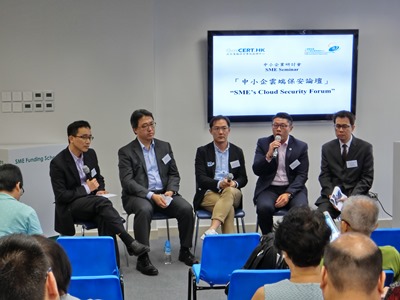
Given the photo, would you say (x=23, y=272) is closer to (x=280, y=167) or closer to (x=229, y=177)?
(x=229, y=177)

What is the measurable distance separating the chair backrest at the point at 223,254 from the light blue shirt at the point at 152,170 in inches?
81.3

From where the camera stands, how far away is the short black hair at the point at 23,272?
4.60 ft

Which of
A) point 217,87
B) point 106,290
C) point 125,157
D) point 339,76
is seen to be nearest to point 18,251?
point 106,290

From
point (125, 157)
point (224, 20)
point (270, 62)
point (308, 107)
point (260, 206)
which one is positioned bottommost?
point (260, 206)

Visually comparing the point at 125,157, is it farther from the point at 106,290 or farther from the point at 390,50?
the point at 390,50

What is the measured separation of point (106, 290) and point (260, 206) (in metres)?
3.02

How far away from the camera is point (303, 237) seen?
246 cm

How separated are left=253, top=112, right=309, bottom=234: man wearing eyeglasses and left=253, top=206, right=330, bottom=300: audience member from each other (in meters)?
2.87

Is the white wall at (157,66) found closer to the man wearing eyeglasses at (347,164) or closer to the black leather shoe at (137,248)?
the man wearing eyeglasses at (347,164)

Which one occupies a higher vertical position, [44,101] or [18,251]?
[44,101]

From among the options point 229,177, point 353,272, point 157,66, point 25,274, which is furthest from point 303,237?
point 157,66

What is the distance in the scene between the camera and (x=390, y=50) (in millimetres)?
6648

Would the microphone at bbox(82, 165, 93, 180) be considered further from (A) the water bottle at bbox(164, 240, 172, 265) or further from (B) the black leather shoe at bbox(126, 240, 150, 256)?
(A) the water bottle at bbox(164, 240, 172, 265)

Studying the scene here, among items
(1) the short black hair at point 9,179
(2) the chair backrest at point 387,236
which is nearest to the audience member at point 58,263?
(1) the short black hair at point 9,179
